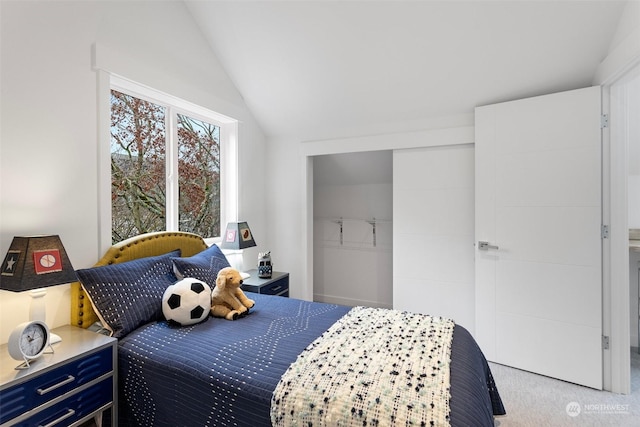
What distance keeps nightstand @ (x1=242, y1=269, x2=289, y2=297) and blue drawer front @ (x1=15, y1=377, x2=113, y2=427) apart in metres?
1.25

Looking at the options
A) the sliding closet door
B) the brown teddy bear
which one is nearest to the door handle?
the sliding closet door

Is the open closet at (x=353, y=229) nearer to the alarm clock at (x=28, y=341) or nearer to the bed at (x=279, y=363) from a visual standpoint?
the bed at (x=279, y=363)

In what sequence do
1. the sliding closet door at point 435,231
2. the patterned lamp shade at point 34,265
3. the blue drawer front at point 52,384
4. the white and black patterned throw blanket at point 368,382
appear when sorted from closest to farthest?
the white and black patterned throw blanket at point 368,382, the blue drawer front at point 52,384, the patterned lamp shade at point 34,265, the sliding closet door at point 435,231

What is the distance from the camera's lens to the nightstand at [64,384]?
1.18 m

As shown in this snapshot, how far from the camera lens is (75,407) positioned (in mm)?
1366

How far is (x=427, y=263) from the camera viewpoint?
9.70 ft

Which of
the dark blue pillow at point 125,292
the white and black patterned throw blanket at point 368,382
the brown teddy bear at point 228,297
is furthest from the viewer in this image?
the brown teddy bear at point 228,297

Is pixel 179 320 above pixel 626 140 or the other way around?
the other way around

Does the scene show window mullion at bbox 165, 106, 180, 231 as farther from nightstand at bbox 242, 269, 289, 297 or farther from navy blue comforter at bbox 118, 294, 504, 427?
navy blue comforter at bbox 118, 294, 504, 427

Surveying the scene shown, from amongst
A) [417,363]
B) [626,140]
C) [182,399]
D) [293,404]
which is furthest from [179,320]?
[626,140]

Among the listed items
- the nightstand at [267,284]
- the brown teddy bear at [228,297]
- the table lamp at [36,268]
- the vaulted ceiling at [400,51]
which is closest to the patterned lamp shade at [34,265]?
the table lamp at [36,268]

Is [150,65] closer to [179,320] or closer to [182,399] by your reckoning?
[179,320]

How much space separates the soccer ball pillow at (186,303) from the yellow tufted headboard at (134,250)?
44 centimetres

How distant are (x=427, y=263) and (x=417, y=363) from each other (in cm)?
181
